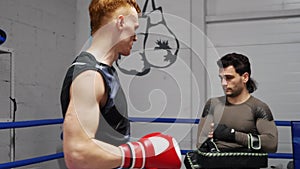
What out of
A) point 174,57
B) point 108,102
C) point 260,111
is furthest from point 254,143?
point 174,57

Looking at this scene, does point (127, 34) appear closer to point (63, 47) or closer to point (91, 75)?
point (91, 75)

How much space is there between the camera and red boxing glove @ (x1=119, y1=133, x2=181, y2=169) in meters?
1.25

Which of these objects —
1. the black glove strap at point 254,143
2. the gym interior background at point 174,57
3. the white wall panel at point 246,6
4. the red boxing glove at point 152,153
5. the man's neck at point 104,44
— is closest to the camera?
the red boxing glove at point 152,153

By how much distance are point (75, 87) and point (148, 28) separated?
311 centimetres

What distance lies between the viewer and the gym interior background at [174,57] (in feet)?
11.9

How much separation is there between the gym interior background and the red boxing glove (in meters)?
2.33

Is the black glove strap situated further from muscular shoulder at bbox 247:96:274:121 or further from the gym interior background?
the gym interior background

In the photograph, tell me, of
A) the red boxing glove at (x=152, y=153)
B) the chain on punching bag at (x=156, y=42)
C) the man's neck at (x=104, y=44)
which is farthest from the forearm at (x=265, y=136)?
the chain on punching bag at (x=156, y=42)

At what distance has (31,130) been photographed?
3531 mm

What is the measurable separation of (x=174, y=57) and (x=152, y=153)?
289 cm

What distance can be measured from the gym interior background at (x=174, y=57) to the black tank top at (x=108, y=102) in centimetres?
224

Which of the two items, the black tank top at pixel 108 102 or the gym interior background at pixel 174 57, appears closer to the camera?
the black tank top at pixel 108 102

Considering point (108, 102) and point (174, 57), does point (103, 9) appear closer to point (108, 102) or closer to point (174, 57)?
point (108, 102)

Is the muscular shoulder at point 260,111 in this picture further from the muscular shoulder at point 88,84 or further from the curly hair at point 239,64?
the muscular shoulder at point 88,84
